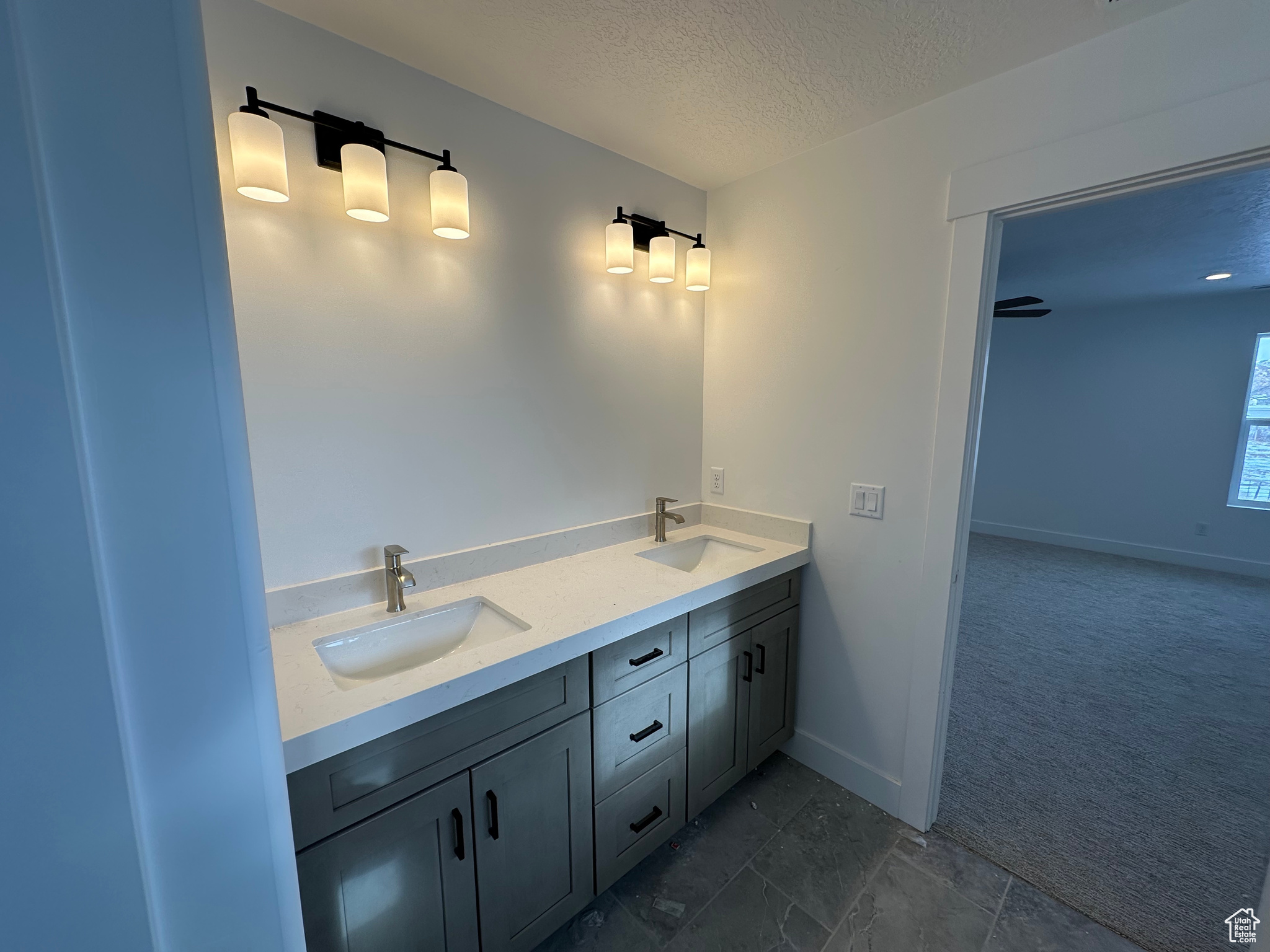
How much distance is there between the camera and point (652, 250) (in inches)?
75.0

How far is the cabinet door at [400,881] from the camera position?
0.95m

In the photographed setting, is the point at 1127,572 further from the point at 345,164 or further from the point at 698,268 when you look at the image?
the point at 345,164

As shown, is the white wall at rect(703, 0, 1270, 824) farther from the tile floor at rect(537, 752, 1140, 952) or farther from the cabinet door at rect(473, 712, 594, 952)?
the cabinet door at rect(473, 712, 594, 952)

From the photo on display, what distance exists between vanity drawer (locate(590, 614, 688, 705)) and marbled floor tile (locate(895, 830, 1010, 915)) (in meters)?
1.04

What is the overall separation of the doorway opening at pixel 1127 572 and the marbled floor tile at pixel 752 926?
2.33 ft

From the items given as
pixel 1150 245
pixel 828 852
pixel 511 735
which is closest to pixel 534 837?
pixel 511 735

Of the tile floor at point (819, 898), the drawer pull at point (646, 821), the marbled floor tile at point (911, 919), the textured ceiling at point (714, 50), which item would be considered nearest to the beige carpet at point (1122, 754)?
the tile floor at point (819, 898)

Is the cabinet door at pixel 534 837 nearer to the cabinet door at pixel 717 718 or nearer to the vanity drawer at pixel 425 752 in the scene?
the vanity drawer at pixel 425 752

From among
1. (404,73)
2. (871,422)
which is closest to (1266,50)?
(871,422)

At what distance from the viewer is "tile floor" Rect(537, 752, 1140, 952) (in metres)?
1.38

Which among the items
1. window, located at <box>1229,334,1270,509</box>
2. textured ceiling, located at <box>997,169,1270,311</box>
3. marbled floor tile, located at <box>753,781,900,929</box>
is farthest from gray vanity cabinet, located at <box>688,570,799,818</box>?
window, located at <box>1229,334,1270,509</box>

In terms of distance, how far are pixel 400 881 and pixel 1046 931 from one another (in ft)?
5.71

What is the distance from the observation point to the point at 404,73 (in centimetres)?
138

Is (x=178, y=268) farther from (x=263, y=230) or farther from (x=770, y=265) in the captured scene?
(x=770, y=265)
